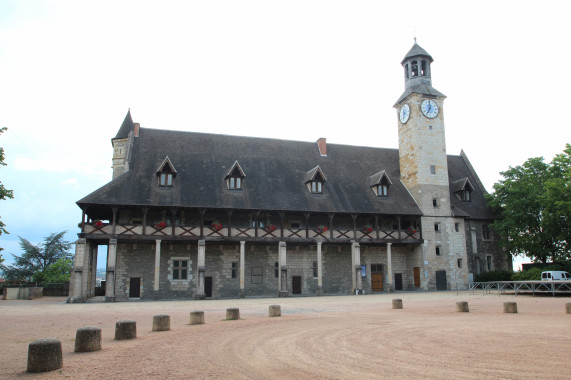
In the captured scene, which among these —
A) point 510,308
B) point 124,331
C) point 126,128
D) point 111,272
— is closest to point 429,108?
point 510,308

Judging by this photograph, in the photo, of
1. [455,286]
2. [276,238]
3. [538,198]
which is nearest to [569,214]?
[538,198]

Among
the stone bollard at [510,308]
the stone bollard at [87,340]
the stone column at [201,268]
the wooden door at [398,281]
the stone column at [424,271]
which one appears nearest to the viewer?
the stone bollard at [87,340]

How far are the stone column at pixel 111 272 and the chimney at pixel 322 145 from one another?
51.9ft

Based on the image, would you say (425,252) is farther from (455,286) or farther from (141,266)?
(141,266)

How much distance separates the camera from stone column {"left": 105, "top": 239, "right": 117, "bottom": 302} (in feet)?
74.6

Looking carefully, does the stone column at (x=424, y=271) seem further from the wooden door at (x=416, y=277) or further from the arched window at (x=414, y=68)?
the arched window at (x=414, y=68)

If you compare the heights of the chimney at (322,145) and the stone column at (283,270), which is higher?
the chimney at (322,145)

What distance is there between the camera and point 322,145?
107 feet

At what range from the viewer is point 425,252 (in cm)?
2944

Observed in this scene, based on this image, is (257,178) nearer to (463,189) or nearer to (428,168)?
(428,168)

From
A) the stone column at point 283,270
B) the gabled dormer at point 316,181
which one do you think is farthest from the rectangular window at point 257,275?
the gabled dormer at point 316,181

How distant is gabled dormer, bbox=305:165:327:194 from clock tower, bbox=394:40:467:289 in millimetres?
7064

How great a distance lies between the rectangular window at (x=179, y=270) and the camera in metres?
25.6

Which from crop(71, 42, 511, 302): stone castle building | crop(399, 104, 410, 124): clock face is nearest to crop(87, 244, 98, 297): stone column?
crop(71, 42, 511, 302): stone castle building
